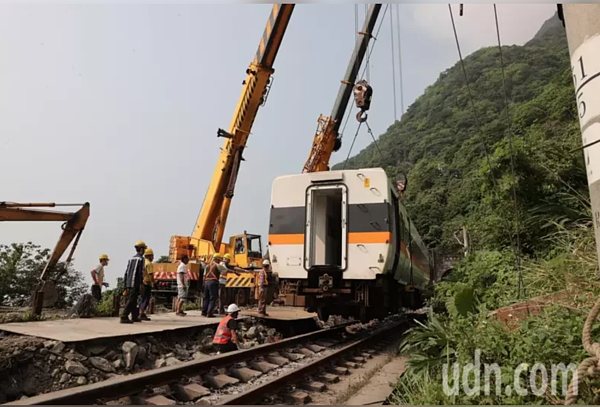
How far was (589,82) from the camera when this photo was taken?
243 centimetres

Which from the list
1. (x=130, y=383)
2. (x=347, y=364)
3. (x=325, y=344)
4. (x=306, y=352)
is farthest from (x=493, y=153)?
(x=130, y=383)

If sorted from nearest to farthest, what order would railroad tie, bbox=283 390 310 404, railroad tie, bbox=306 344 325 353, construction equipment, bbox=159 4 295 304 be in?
1. railroad tie, bbox=283 390 310 404
2. railroad tie, bbox=306 344 325 353
3. construction equipment, bbox=159 4 295 304

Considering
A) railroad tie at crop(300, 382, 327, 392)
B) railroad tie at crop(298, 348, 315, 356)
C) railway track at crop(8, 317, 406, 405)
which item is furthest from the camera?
railroad tie at crop(298, 348, 315, 356)

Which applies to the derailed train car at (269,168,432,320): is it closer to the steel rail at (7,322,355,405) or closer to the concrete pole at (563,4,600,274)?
the steel rail at (7,322,355,405)

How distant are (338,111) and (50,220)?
32.9 feet

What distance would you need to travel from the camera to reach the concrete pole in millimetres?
2389

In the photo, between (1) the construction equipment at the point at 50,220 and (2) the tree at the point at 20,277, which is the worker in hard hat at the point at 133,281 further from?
(2) the tree at the point at 20,277

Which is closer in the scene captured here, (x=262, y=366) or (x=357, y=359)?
(x=262, y=366)

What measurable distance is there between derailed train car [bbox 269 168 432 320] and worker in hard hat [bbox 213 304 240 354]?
170cm

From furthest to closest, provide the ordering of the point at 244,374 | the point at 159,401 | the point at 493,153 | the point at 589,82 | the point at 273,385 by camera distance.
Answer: the point at 493,153, the point at 244,374, the point at 273,385, the point at 159,401, the point at 589,82

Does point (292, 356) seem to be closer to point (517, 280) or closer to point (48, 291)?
point (517, 280)

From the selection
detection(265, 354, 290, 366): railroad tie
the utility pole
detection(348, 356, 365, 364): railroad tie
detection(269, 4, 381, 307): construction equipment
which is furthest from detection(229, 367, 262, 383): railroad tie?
detection(269, 4, 381, 307): construction equipment

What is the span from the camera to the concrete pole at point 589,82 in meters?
2.39

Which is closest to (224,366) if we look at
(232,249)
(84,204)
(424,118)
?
(84,204)
